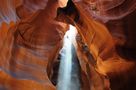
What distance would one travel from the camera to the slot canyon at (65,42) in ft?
11.9

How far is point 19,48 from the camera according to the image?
4.91m

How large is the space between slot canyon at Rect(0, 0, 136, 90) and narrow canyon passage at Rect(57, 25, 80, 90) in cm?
2

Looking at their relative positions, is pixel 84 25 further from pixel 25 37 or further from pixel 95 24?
→ pixel 25 37

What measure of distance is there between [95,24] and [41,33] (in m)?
1.50

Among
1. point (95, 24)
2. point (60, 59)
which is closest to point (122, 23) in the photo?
point (95, 24)

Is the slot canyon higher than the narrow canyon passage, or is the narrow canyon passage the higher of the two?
the slot canyon

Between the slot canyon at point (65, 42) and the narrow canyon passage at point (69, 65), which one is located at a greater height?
the slot canyon at point (65, 42)

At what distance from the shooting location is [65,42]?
655cm

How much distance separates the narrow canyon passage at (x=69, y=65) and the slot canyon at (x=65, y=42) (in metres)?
0.02

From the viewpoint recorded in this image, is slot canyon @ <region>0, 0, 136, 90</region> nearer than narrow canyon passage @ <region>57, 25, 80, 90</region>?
Yes

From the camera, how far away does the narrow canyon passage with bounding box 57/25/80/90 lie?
6281 mm

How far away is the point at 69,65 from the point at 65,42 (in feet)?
1.57

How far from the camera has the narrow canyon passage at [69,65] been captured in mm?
6281

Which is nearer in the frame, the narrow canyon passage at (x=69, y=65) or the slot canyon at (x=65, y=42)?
the slot canyon at (x=65, y=42)
